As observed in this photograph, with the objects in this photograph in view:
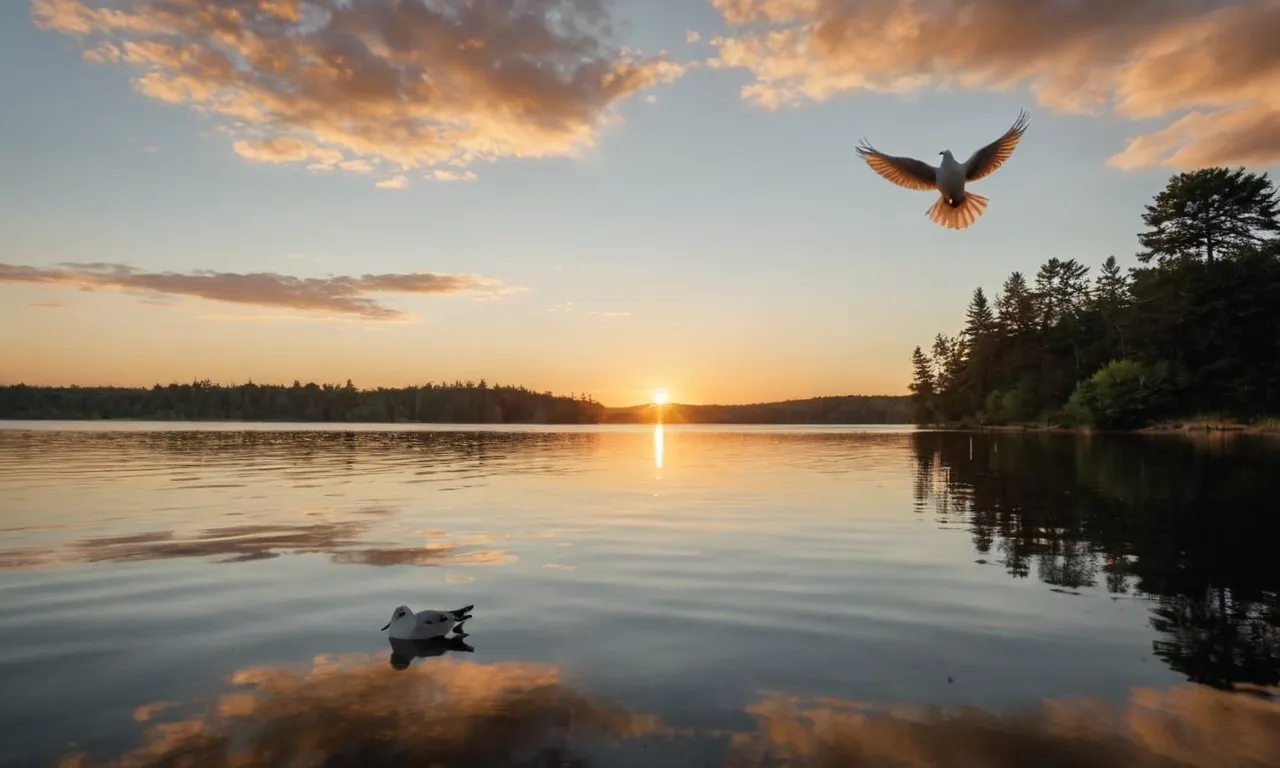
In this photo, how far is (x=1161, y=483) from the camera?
29938 millimetres

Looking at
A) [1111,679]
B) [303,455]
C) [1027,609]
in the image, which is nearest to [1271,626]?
[1027,609]

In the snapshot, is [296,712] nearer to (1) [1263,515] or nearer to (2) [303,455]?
(1) [1263,515]

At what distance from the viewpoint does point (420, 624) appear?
32.4ft

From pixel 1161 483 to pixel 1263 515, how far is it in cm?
1005

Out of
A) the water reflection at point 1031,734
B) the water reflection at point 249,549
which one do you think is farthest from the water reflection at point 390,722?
the water reflection at point 249,549

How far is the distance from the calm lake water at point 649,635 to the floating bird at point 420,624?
27 cm

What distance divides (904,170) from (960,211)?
5.73 feet

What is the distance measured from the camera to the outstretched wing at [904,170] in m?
18.1

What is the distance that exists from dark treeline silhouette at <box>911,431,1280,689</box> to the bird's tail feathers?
7.72m

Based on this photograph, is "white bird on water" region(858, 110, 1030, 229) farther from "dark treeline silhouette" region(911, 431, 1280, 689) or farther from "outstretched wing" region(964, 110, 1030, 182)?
"dark treeline silhouette" region(911, 431, 1280, 689)

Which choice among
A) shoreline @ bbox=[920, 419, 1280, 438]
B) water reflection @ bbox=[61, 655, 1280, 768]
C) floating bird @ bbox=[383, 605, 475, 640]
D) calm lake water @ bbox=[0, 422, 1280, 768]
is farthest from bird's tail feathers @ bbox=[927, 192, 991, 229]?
shoreline @ bbox=[920, 419, 1280, 438]

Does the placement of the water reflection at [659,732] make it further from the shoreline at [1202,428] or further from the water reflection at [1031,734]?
the shoreline at [1202,428]

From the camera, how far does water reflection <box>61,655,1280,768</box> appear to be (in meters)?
6.48

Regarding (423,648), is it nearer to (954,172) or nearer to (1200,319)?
(954,172)
